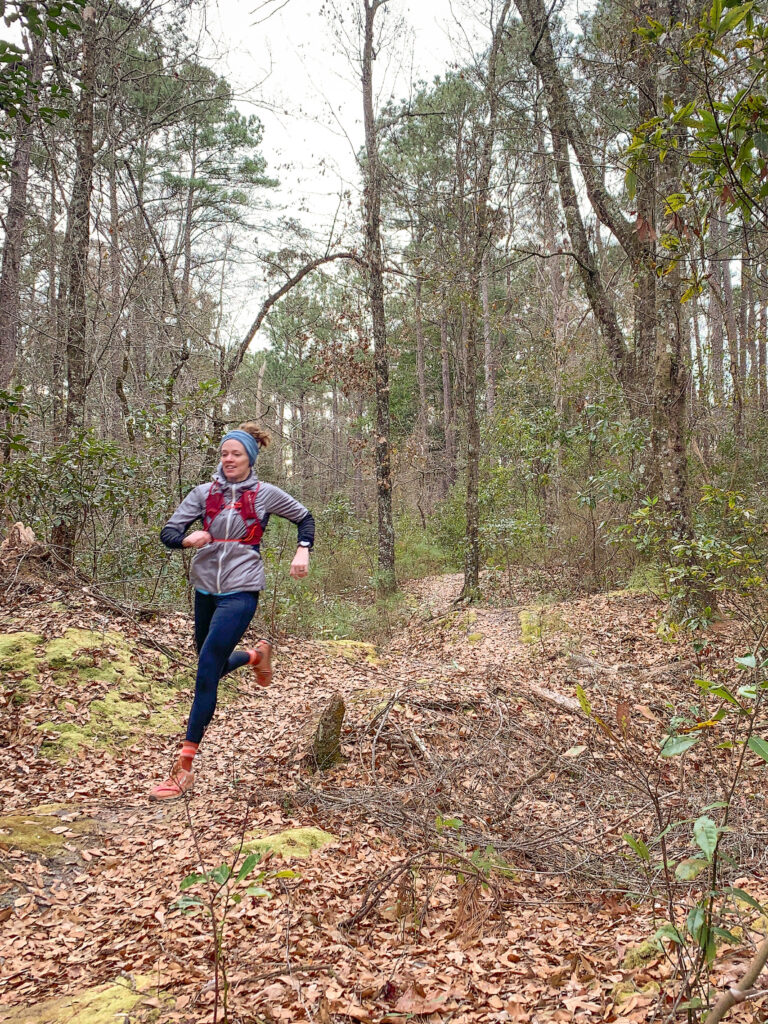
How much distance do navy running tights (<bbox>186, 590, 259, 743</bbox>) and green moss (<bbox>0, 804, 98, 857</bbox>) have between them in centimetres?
91

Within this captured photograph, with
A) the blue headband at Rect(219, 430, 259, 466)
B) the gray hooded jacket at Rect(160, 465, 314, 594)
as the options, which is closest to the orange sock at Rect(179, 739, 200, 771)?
the gray hooded jacket at Rect(160, 465, 314, 594)

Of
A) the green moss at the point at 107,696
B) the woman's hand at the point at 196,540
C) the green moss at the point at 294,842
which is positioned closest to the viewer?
the green moss at the point at 294,842

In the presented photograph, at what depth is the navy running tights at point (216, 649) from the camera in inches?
149

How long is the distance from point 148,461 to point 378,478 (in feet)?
17.9

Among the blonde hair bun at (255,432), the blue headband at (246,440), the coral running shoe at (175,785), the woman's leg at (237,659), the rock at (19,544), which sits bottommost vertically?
the coral running shoe at (175,785)

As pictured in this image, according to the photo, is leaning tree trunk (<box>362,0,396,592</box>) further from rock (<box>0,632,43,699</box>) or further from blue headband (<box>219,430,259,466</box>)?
blue headband (<box>219,430,259,466</box>)

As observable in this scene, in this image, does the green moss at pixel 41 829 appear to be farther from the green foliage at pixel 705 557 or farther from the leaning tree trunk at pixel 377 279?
the leaning tree trunk at pixel 377 279

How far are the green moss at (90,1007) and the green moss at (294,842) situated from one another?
0.94 metres

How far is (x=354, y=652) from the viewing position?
840 cm

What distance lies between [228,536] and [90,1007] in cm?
237

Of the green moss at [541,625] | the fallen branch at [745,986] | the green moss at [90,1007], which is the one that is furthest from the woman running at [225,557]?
the green moss at [541,625]

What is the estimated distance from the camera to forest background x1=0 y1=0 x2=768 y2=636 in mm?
6066

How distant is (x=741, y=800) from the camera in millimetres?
4219

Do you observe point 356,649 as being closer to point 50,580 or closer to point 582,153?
point 50,580
